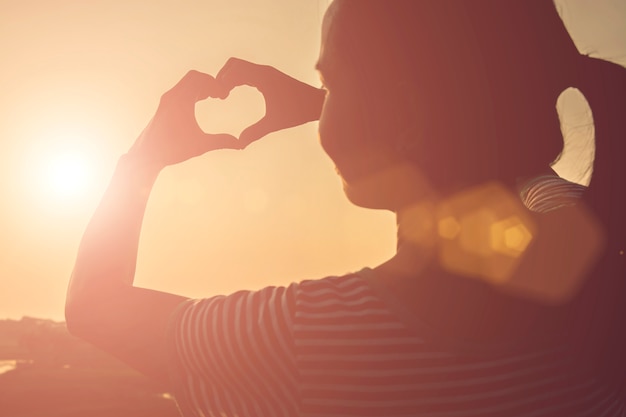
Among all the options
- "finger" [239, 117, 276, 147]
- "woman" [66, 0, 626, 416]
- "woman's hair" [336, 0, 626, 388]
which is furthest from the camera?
"finger" [239, 117, 276, 147]

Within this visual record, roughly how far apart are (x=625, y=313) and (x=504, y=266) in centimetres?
27

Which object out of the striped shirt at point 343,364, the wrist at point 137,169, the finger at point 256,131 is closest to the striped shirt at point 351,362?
the striped shirt at point 343,364

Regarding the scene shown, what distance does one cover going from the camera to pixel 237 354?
1.26 m

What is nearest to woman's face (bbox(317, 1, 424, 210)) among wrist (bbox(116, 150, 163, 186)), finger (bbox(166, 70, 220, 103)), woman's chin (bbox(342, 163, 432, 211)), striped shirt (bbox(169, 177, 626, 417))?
woman's chin (bbox(342, 163, 432, 211))

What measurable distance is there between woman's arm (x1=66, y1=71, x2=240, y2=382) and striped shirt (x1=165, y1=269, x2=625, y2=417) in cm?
14

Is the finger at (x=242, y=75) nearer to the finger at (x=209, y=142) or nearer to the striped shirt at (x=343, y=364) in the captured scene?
the finger at (x=209, y=142)

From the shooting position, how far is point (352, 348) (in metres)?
1.24

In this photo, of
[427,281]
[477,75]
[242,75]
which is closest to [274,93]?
[242,75]

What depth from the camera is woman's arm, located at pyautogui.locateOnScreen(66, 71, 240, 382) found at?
1.41 meters

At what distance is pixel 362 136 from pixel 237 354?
606mm

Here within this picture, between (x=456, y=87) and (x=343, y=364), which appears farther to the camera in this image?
(x=456, y=87)

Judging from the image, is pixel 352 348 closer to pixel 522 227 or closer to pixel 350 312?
pixel 350 312

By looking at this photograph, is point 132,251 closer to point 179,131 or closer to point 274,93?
point 179,131

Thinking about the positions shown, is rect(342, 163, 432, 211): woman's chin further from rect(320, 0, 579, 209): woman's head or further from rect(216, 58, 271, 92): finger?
rect(216, 58, 271, 92): finger
